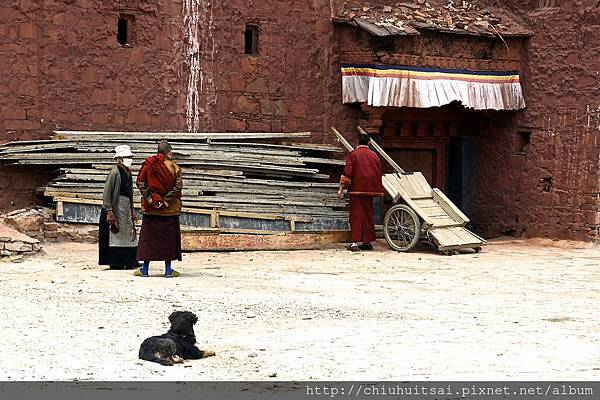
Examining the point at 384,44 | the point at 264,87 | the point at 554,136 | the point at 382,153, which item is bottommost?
the point at 382,153

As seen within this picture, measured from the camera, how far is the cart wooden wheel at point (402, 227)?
15.7 m

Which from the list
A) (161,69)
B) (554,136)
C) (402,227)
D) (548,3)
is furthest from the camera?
(548,3)

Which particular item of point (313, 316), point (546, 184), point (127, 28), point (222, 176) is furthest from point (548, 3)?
point (313, 316)

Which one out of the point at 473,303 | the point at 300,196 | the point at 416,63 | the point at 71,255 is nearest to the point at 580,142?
the point at 416,63

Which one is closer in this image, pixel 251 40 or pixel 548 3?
pixel 251 40

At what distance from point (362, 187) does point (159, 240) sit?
13.1 ft

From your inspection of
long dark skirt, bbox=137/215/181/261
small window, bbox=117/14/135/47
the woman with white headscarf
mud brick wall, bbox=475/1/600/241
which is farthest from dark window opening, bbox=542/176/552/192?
the woman with white headscarf

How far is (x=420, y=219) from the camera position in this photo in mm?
15742

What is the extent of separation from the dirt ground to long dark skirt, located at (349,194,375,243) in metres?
0.49

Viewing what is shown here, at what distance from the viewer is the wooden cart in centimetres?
1567

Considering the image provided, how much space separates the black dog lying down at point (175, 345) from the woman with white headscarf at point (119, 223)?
4.76 m

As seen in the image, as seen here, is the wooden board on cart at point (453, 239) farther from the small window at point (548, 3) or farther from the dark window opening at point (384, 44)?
A: the small window at point (548, 3)

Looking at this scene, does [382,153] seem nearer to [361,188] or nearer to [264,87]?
[361,188]

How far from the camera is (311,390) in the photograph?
730 cm
